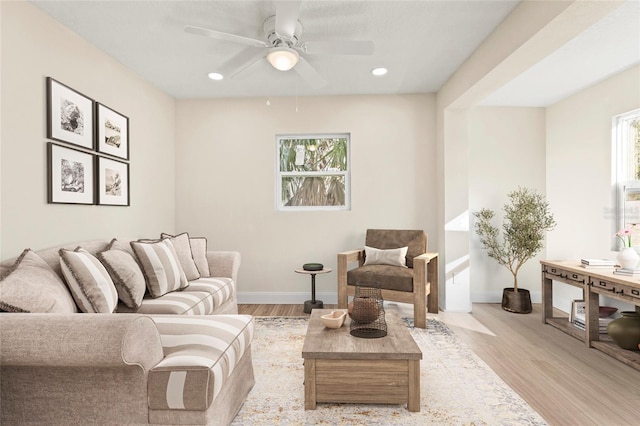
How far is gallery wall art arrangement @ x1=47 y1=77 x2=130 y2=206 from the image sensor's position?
250 cm

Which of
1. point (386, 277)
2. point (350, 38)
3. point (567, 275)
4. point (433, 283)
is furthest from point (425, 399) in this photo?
point (350, 38)

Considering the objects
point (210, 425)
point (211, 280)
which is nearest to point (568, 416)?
point (210, 425)

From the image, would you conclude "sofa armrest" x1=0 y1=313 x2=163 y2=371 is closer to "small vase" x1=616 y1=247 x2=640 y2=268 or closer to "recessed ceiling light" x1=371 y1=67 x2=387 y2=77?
"recessed ceiling light" x1=371 y1=67 x2=387 y2=77

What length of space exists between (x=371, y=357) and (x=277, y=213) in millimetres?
2784

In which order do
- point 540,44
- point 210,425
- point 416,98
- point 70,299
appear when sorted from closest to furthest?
point 210,425, point 70,299, point 540,44, point 416,98

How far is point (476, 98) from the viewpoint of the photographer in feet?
11.8

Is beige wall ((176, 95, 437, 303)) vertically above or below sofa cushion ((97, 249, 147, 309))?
above

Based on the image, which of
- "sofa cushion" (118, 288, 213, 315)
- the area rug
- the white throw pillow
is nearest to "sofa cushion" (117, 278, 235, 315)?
"sofa cushion" (118, 288, 213, 315)

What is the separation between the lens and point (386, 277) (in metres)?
3.47

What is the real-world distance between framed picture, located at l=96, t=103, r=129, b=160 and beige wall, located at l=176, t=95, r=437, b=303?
111cm

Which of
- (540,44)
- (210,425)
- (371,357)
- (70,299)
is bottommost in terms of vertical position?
(210,425)

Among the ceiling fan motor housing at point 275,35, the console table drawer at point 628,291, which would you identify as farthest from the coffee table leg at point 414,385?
the ceiling fan motor housing at point 275,35

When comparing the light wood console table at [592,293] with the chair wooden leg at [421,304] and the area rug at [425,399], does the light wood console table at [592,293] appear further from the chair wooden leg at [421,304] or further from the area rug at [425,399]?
the chair wooden leg at [421,304]

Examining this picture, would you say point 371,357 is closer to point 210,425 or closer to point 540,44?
point 210,425
